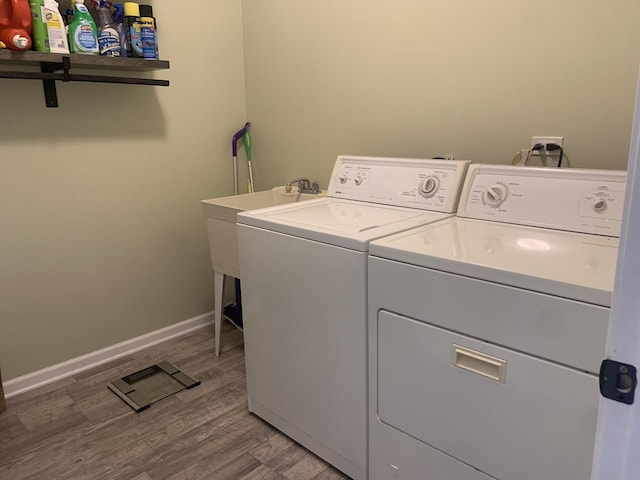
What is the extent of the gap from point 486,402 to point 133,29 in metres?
2.11

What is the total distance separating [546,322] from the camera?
1.10m

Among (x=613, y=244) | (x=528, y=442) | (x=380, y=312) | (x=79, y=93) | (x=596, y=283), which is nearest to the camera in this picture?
(x=596, y=283)

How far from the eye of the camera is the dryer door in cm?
110

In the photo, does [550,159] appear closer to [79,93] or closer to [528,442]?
[528,442]

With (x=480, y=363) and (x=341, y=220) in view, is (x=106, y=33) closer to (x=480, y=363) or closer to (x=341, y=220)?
(x=341, y=220)

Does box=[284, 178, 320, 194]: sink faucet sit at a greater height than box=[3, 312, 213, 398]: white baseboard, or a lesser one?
greater

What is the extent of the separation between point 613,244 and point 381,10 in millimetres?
1376

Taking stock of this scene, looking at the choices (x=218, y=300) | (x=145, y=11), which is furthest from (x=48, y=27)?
(x=218, y=300)

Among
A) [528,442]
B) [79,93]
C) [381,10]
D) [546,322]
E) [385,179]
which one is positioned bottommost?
[528,442]

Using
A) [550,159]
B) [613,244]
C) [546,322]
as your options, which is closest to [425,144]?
[550,159]

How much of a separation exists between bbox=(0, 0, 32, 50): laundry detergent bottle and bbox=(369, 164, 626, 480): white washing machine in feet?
5.24

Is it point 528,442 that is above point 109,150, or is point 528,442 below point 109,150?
below

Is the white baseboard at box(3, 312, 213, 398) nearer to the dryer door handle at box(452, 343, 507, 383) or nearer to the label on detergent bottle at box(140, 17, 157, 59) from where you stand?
the label on detergent bottle at box(140, 17, 157, 59)

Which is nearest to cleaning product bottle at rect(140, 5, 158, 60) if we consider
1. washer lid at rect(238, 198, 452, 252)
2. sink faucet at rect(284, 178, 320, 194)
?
sink faucet at rect(284, 178, 320, 194)
